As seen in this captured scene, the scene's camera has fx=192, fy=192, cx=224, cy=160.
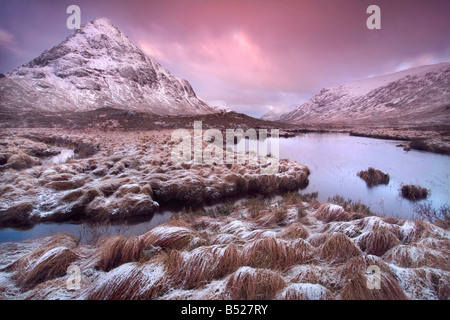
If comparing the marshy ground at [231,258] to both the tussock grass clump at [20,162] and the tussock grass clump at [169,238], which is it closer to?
the tussock grass clump at [169,238]

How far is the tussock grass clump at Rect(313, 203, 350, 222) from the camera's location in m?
5.03

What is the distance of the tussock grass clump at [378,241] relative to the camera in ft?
10.7

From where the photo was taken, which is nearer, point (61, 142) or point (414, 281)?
point (414, 281)

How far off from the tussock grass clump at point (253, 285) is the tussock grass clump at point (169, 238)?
1500 millimetres

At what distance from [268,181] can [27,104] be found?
333ft

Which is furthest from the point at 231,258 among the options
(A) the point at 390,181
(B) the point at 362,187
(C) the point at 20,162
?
(C) the point at 20,162

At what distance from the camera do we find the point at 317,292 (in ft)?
6.94

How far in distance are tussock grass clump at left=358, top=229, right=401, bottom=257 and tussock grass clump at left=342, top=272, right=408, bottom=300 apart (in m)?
1.14

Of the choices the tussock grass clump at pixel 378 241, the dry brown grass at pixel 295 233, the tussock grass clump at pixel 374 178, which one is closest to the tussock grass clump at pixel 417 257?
the tussock grass clump at pixel 378 241

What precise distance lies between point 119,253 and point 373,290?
3.66 meters

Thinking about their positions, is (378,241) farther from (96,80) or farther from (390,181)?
(96,80)

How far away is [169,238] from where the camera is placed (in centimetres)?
367
